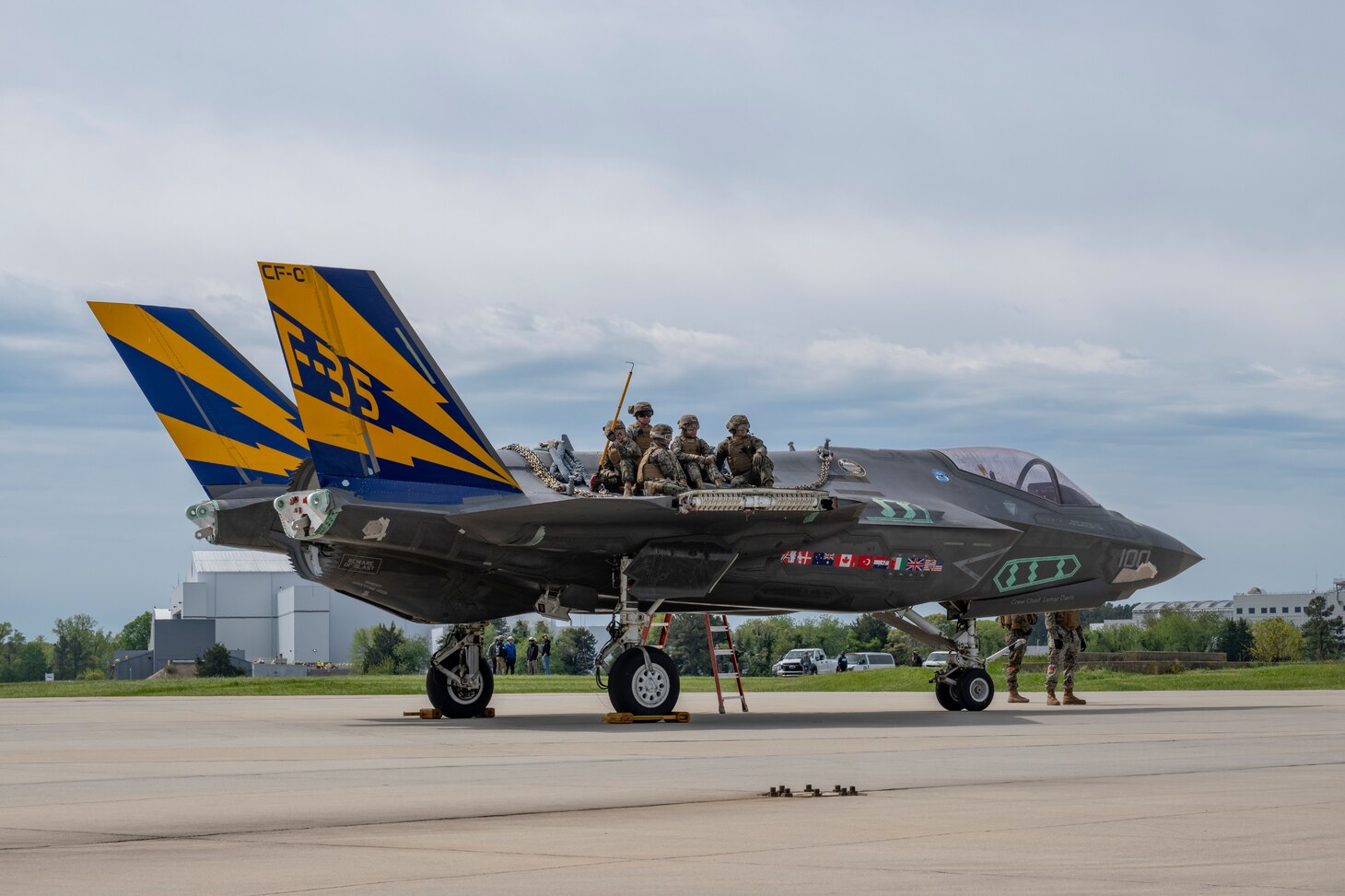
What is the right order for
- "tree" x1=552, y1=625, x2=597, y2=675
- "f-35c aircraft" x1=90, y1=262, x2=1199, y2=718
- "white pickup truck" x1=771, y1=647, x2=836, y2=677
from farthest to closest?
1. "tree" x1=552, y1=625, x2=597, y2=675
2. "white pickup truck" x1=771, y1=647, x2=836, y2=677
3. "f-35c aircraft" x1=90, y1=262, x2=1199, y2=718

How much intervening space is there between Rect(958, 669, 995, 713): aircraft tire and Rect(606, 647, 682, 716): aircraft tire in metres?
5.29

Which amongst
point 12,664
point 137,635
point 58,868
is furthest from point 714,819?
point 12,664

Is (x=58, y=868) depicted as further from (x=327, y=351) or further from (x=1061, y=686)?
(x=1061, y=686)

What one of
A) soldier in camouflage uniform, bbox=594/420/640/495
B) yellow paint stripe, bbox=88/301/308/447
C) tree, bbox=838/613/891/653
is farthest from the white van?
soldier in camouflage uniform, bbox=594/420/640/495

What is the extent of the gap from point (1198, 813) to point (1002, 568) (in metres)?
13.2

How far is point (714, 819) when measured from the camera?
25.3 ft

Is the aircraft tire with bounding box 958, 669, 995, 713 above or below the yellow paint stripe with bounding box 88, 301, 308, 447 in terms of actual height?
below

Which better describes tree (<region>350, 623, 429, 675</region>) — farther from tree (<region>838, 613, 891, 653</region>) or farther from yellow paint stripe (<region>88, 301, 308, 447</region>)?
Result: yellow paint stripe (<region>88, 301, 308, 447</region>)

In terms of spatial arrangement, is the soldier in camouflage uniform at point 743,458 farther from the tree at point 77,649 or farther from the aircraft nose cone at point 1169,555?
the tree at point 77,649

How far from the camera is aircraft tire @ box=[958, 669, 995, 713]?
21281 millimetres

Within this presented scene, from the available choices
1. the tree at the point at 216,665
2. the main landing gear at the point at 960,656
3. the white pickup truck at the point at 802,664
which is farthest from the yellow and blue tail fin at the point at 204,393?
the white pickup truck at the point at 802,664

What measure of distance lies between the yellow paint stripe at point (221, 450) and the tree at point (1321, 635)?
337 ft

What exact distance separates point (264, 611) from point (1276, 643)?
78.1 metres

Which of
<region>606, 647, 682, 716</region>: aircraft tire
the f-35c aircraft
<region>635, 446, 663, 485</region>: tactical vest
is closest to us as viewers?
the f-35c aircraft
